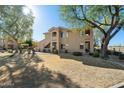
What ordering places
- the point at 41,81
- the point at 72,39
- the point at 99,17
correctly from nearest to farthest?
the point at 41,81 → the point at 99,17 → the point at 72,39

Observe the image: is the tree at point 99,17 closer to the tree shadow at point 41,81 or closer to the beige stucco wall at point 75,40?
the beige stucco wall at point 75,40

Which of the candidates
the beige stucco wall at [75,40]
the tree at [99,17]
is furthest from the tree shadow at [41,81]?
the beige stucco wall at [75,40]

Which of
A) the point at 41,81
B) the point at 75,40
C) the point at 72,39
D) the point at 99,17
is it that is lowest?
the point at 41,81

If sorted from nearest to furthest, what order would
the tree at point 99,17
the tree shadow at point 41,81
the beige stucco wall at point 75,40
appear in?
the tree shadow at point 41,81 < the tree at point 99,17 < the beige stucco wall at point 75,40

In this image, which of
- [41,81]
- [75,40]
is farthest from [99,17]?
[41,81]

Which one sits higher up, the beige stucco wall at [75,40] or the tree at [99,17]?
the tree at [99,17]

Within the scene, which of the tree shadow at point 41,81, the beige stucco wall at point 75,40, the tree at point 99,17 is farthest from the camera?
the beige stucco wall at point 75,40

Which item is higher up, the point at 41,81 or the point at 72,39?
the point at 72,39

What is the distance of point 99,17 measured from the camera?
21281 millimetres

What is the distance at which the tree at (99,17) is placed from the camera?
18.9m

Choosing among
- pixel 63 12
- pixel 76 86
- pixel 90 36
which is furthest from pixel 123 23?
pixel 76 86

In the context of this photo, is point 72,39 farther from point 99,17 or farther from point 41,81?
point 41,81

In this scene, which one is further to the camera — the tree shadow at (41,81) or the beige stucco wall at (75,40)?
the beige stucco wall at (75,40)

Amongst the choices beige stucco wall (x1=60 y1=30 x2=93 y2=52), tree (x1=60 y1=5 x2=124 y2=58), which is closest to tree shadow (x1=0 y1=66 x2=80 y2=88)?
tree (x1=60 y1=5 x2=124 y2=58)
